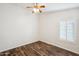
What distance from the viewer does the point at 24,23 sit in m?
4.01

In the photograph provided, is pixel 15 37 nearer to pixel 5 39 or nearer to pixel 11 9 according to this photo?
pixel 5 39

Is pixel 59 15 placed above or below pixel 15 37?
above

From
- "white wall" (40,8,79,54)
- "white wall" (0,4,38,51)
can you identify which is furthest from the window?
"white wall" (0,4,38,51)

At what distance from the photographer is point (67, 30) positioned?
3432mm

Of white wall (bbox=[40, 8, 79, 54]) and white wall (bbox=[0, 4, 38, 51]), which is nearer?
white wall (bbox=[40, 8, 79, 54])

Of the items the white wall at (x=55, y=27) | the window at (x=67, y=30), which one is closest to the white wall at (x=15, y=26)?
the white wall at (x=55, y=27)

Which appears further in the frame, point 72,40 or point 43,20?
point 43,20

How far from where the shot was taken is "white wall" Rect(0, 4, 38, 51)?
323cm

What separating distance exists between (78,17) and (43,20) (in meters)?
2.13

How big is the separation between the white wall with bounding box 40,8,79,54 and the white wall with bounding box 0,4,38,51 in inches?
24.3

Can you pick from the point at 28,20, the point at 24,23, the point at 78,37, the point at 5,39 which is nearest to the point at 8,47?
the point at 5,39

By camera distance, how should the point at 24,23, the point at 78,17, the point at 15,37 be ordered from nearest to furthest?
1. the point at 78,17
2. the point at 15,37
3. the point at 24,23

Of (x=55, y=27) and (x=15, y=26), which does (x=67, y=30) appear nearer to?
(x=55, y=27)

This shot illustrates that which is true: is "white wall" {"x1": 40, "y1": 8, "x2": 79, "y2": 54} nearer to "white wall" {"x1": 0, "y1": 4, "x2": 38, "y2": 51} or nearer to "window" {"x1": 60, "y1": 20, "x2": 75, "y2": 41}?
"window" {"x1": 60, "y1": 20, "x2": 75, "y2": 41}
